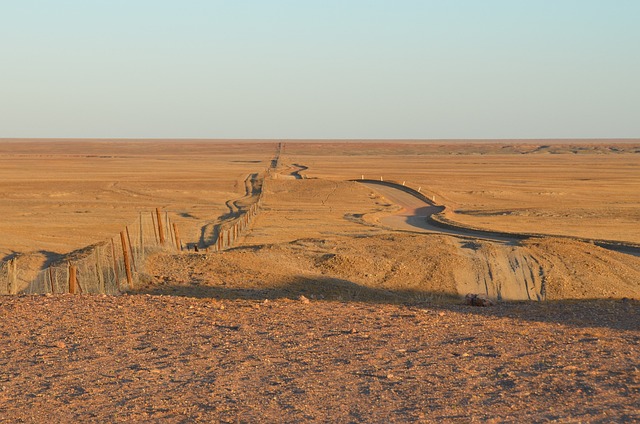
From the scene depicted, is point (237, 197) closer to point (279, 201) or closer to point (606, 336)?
point (279, 201)

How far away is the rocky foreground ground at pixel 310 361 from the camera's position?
8.84 m

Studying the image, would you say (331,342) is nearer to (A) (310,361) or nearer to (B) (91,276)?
(A) (310,361)

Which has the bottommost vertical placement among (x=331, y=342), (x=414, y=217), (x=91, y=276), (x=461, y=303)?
(x=414, y=217)

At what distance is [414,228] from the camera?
1689 inches

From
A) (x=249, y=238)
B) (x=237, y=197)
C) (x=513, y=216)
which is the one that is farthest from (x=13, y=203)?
(x=513, y=216)

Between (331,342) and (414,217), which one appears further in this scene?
(414,217)

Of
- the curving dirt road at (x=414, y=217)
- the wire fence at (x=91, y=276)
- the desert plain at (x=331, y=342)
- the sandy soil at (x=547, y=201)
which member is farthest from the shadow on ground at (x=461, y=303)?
the sandy soil at (x=547, y=201)

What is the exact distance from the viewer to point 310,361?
1072 cm

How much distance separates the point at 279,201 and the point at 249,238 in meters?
22.7

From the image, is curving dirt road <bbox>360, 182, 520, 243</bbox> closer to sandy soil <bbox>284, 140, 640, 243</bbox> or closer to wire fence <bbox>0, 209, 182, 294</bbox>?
sandy soil <bbox>284, 140, 640, 243</bbox>

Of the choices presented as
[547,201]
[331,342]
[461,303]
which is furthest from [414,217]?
[331,342]

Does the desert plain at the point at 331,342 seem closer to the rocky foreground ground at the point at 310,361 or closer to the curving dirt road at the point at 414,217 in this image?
the rocky foreground ground at the point at 310,361

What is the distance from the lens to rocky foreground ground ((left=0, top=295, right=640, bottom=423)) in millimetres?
8844

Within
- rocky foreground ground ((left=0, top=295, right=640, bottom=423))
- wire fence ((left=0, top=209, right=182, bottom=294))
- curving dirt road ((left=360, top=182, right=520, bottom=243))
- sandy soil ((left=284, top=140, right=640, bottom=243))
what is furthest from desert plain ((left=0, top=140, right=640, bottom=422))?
sandy soil ((left=284, top=140, right=640, bottom=243))
